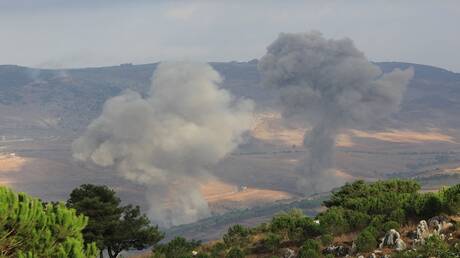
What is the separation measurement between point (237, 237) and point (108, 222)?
15.6m

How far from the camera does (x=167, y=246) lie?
49469 millimetres

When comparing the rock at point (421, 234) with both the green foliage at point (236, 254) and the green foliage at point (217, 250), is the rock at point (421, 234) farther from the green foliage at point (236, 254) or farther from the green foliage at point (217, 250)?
the green foliage at point (217, 250)

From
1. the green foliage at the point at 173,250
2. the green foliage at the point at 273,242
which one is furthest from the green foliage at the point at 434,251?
the green foliage at the point at 173,250

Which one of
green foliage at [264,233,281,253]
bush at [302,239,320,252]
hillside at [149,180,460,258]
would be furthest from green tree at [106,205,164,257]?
bush at [302,239,320,252]

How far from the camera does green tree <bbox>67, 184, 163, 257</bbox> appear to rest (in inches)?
2255

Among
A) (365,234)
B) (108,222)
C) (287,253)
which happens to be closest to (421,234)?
(365,234)

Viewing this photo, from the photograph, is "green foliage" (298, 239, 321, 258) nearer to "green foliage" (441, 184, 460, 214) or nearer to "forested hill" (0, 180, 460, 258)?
"forested hill" (0, 180, 460, 258)

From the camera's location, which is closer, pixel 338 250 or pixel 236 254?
pixel 338 250

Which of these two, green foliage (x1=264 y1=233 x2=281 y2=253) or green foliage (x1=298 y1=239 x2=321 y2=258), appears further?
green foliage (x1=264 y1=233 x2=281 y2=253)

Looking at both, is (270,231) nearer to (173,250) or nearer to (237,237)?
(237,237)

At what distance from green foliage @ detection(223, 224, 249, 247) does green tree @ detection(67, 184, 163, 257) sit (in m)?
13.5

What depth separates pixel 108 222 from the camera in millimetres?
57906

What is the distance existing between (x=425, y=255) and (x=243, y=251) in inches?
596

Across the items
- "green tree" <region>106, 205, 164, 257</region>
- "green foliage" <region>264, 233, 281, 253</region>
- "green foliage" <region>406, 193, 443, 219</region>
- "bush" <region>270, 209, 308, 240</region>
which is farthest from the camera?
"green tree" <region>106, 205, 164, 257</region>
